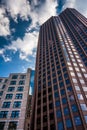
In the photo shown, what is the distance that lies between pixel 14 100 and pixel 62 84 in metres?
21.2

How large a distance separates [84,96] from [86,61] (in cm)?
2389

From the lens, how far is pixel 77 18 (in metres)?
110

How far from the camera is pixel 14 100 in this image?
44.4 m

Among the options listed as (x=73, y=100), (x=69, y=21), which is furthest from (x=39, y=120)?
(x=69, y=21)

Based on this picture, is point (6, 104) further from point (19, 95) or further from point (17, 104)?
point (19, 95)

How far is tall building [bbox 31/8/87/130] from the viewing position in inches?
1679

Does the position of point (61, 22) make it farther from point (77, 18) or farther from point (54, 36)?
point (54, 36)

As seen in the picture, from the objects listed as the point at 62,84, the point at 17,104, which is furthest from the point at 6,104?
the point at 62,84

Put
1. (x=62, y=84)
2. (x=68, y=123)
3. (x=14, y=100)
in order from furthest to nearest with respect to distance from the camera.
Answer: (x=62, y=84) → (x=14, y=100) → (x=68, y=123)

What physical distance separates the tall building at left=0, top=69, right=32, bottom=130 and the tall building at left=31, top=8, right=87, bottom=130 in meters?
9.18

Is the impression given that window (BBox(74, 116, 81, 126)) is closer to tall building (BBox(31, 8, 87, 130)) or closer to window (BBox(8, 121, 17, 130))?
tall building (BBox(31, 8, 87, 130))

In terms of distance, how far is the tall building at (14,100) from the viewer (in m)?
37.4

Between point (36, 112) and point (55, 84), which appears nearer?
point (36, 112)

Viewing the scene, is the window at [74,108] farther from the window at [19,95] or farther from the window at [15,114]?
the window at [19,95]
